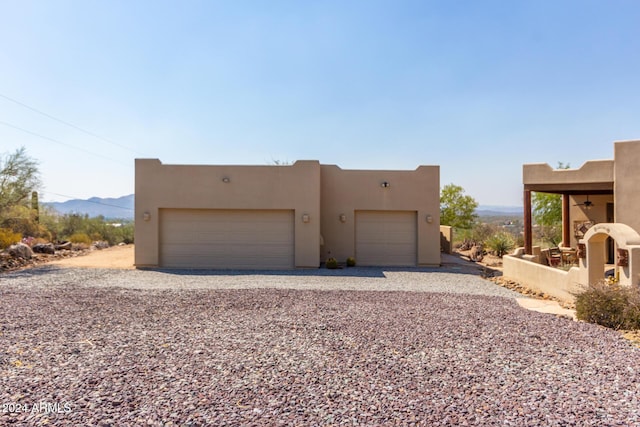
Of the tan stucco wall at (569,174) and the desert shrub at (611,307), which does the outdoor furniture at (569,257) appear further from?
the desert shrub at (611,307)

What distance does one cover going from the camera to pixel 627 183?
11.7m

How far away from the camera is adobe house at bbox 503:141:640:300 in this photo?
8.72m

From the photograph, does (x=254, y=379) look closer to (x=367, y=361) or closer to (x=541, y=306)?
(x=367, y=361)

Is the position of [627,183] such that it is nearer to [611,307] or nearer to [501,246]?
[611,307]

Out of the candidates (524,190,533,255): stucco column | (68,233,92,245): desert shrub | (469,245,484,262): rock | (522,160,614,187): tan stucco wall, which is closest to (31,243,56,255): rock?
(68,233,92,245): desert shrub

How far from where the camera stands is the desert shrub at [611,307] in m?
7.07

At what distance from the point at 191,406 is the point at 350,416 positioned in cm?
148

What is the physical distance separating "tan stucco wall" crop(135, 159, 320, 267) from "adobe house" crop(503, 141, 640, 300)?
7241mm

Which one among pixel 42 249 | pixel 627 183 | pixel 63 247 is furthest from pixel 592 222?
pixel 63 247

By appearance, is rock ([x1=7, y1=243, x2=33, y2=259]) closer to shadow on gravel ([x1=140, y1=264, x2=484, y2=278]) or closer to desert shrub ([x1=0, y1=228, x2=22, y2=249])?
desert shrub ([x1=0, y1=228, x2=22, y2=249])

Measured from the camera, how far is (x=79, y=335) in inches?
246

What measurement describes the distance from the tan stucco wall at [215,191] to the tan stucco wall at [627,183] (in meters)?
9.20

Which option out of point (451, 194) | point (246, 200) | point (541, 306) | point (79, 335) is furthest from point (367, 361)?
point (451, 194)

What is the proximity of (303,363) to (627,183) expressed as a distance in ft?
36.8
